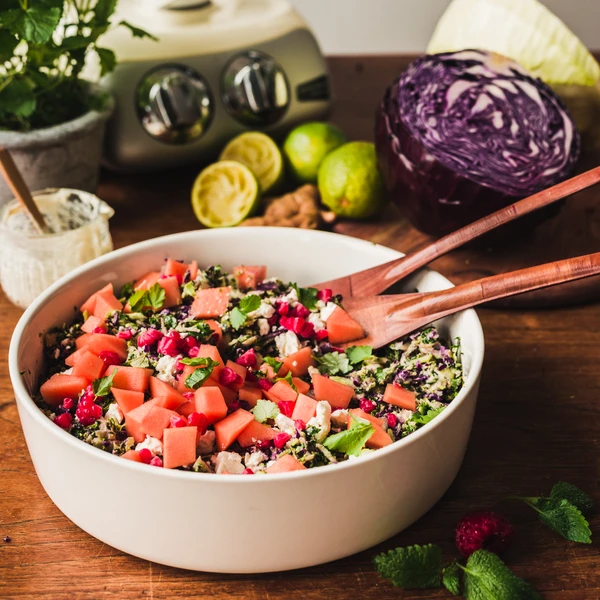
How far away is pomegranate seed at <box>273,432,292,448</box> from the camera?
1.34m

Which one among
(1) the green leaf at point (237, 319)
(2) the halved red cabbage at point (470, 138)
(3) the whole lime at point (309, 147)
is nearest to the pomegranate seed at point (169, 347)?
(1) the green leaf at point (237, 319)

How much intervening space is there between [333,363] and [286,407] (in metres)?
0.19

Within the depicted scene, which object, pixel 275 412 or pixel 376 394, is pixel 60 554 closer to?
pixel 275 412

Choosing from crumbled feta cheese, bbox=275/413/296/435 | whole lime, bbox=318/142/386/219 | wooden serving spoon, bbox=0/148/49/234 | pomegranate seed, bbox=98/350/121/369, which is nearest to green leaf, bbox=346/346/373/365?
crumbled feta cheese, bbox=275/413/296/435

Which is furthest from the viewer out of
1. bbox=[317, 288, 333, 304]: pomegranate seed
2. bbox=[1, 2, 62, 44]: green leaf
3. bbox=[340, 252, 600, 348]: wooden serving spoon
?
bbox=[1, 2, 62, 44]: green leaf

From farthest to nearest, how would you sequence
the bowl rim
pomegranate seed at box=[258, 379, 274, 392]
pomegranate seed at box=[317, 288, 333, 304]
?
pomegranate seed at box=[317, 288, 333, 304] < pomegranate seed at box=[258, 379, 274, 392] < the bowl rim

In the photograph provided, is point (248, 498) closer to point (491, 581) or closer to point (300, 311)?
point (491, 581)

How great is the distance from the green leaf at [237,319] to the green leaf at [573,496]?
0.64 m

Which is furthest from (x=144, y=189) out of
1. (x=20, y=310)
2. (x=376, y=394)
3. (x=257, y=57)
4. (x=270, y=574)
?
(x=270, y=574)

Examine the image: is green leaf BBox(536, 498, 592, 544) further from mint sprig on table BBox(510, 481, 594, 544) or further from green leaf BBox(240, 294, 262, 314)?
green leaf BBox(240, 294, 262, 314)

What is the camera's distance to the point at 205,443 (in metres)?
1.34

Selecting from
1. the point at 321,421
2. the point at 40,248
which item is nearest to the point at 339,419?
the point at 321,421

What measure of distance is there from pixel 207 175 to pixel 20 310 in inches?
25.7

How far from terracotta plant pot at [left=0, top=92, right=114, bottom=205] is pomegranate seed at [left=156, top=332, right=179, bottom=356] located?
868 millimetres
